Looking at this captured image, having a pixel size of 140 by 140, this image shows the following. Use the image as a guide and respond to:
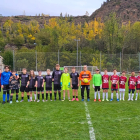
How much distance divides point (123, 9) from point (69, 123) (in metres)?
118

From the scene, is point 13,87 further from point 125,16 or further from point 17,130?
point 125,16

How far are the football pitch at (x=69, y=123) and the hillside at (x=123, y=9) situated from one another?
3703 inches

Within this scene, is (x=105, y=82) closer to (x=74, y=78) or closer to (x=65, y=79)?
(x=74, y=78)

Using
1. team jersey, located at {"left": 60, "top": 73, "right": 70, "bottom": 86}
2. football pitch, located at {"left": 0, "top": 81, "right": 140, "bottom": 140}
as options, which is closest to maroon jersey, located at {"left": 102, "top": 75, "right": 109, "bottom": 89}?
team jersey, located at {"left": 60, "top": 73, "right": 70, "bottom": 86}

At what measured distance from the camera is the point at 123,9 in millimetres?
110188

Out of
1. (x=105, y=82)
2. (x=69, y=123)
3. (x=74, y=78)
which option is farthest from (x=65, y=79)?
(x=69, y=123)

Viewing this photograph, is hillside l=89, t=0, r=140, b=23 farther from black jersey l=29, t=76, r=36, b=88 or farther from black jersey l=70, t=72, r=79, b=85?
black jersey l=29, t=76, r=36, b=88

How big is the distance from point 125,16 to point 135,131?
4267 inches

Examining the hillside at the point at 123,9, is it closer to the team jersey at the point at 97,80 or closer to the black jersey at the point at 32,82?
the team jersey at the point at 97,80

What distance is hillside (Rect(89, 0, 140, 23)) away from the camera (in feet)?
330

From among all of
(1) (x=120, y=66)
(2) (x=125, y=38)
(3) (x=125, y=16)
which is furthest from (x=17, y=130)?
(3) (x=125, y=16)

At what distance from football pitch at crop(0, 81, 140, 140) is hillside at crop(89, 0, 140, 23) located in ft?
309

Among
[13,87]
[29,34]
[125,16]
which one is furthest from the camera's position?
[125,16]

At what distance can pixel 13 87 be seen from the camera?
7691mm
